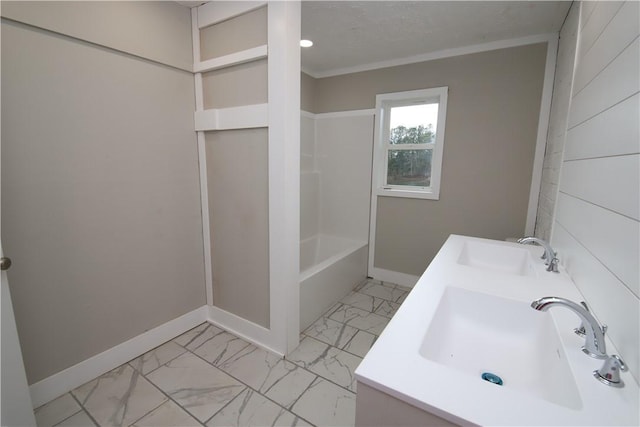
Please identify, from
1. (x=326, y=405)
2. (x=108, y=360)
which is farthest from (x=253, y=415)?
(x=108, y=360)

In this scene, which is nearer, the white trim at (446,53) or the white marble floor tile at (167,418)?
the white marble floor tile at (167,418)

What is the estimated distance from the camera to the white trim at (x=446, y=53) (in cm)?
230

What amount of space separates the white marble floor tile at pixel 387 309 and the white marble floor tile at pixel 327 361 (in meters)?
0.69

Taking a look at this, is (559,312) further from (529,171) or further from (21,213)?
(21,213)

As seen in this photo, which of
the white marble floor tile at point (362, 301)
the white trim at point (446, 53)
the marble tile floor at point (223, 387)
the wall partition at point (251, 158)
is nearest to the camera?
the marble tile floor at point (223, 387)

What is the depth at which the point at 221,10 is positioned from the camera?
1869 millimetres

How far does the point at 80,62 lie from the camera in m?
1.56

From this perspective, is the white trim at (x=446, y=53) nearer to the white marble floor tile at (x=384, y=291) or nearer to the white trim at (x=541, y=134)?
the white trim at (x=541, y=134)

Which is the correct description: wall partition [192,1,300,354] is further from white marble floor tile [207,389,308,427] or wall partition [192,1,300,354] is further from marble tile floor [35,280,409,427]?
white marble floor tile [207,389,308,427]

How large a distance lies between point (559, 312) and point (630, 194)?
1.62 feet

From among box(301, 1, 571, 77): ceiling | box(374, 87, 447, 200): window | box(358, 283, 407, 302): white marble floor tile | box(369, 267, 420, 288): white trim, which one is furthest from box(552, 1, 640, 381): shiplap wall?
box(369, 267, 420, 288): white trim

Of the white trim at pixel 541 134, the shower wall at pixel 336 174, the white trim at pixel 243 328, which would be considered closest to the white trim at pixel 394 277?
the shower wall at pixel 336 174

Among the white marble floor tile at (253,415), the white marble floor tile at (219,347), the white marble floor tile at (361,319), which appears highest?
the white marble floor tile at (361,319)

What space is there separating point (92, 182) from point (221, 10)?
53.7 inches
